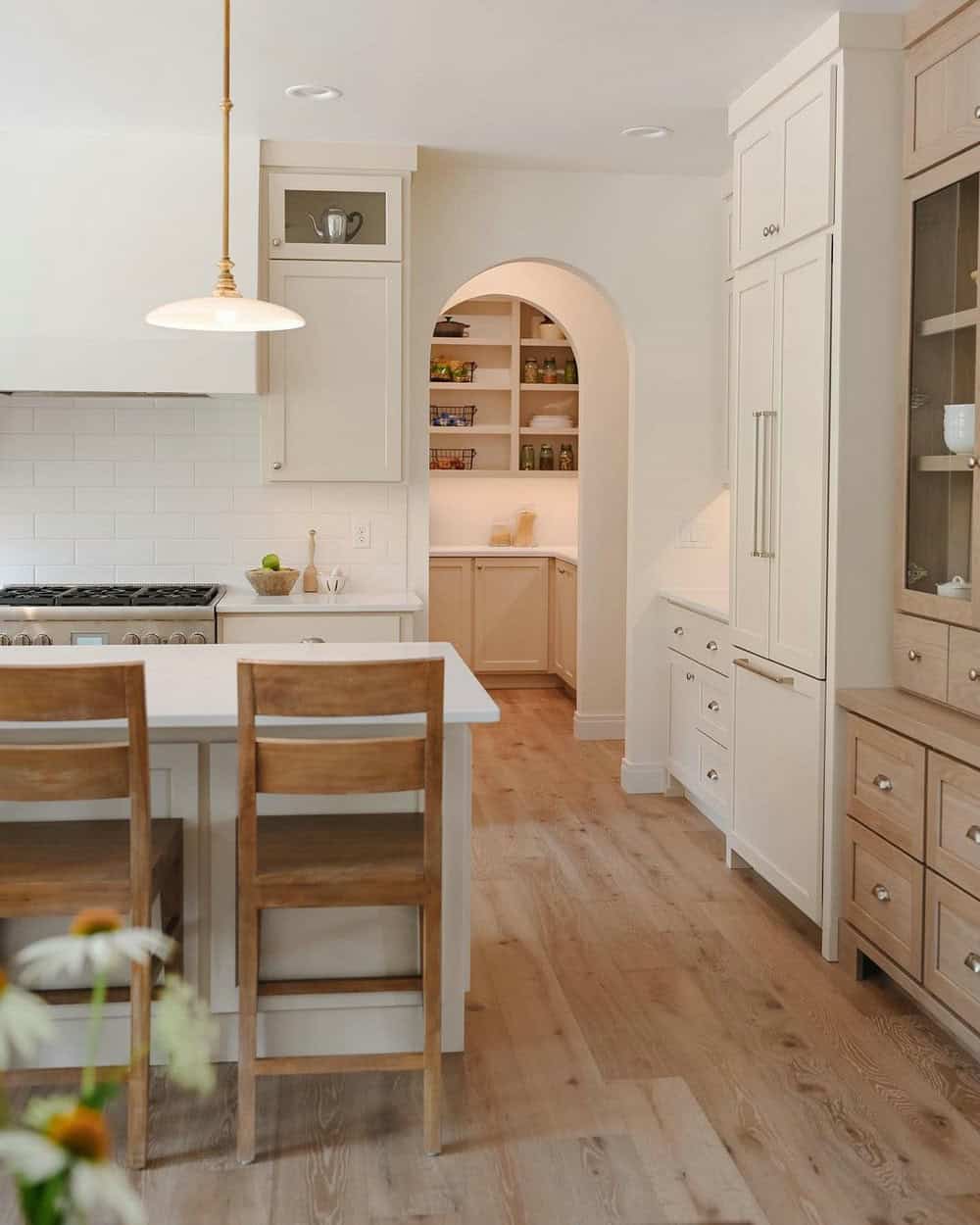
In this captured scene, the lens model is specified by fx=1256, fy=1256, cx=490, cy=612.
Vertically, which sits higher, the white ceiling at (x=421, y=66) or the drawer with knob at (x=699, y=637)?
the white ceiling at (x=421, y=66)

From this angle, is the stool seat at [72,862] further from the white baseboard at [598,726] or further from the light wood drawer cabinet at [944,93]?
the white baseboard at [598,726]

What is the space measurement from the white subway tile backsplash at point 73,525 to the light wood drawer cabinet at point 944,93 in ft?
11.1

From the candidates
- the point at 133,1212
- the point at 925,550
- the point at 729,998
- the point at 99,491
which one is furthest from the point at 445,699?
the point at 99,491

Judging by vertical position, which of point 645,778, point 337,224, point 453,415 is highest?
point 337,224

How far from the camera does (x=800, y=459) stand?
3.76 meters

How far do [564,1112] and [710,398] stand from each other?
3568mm

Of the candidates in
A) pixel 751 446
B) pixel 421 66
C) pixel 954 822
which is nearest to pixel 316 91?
pixel 421 66

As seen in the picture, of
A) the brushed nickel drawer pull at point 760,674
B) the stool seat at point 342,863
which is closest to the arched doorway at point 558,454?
the brushed nickel drawer pull at point 760,674

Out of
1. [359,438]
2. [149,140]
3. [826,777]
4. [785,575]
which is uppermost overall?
[149,140]

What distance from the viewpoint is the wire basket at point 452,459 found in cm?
848

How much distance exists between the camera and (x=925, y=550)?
3348 mm

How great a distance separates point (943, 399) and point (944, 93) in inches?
30.4

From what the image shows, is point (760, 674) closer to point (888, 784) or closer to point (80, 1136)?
point (888, 784)

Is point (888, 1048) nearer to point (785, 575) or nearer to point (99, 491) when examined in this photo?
point (785, 575)
